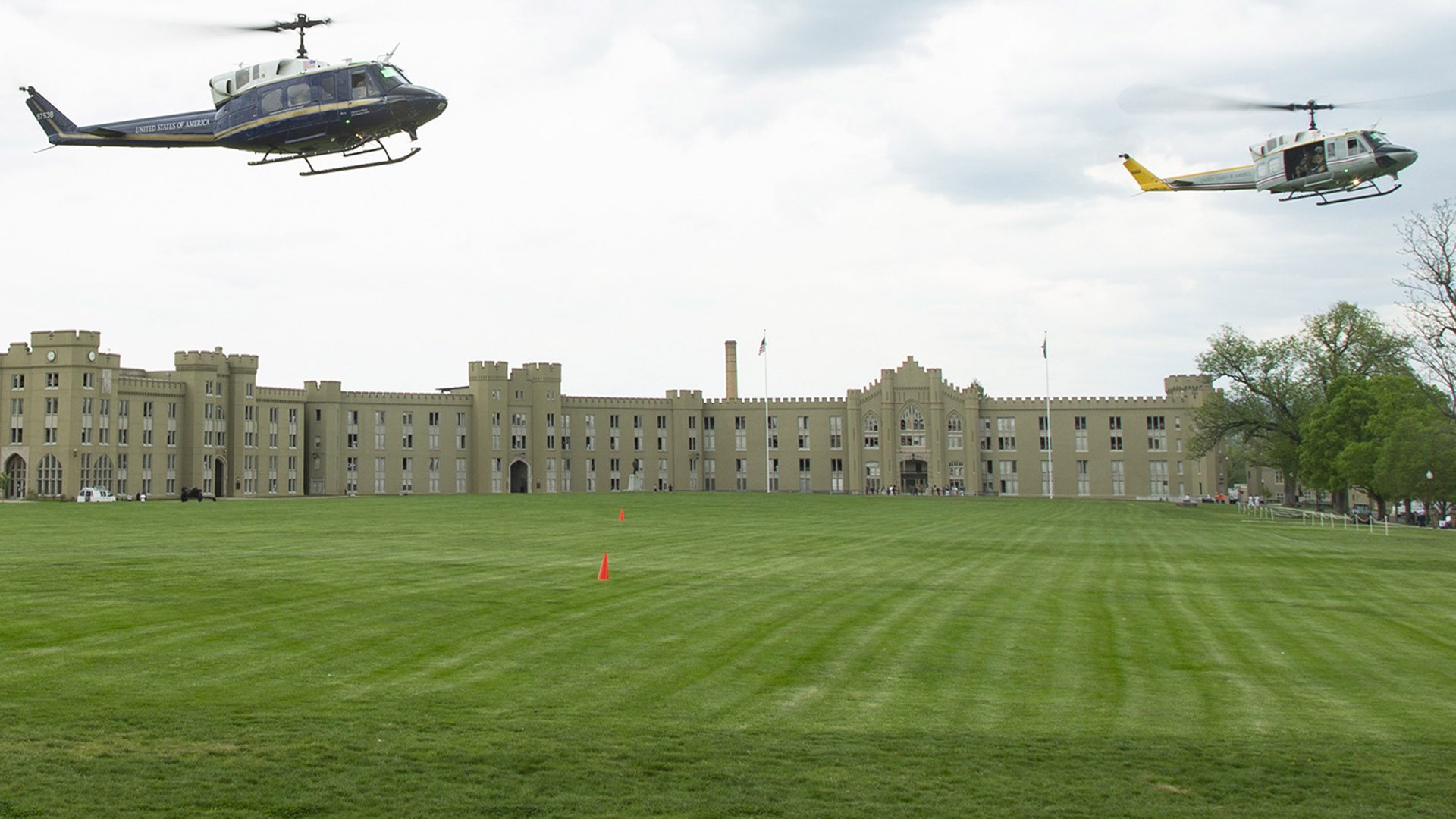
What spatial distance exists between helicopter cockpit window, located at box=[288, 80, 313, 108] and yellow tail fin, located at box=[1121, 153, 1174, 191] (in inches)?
1353

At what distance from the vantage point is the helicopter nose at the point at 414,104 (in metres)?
35.3

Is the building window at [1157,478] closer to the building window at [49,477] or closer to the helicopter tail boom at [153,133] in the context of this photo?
the building window at [49,477]

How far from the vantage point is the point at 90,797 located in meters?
10.5

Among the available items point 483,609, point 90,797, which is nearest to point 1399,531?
point 483,609

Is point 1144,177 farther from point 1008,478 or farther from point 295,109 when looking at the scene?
point 1008,478

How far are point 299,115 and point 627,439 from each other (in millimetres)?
104509

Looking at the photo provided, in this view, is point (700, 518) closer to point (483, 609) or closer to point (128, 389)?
point (483, 609)

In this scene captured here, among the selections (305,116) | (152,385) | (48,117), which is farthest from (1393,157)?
(152,385)

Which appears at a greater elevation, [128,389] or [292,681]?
[128,389]

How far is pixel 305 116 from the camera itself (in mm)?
35125

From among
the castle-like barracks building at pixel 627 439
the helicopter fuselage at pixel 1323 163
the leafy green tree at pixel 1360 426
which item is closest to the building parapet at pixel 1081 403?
the castle-like barracks building at pixel 627 439

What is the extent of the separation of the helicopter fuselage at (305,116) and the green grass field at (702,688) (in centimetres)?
1172

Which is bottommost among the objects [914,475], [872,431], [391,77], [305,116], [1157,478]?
[1157,478]

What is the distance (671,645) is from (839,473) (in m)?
121
